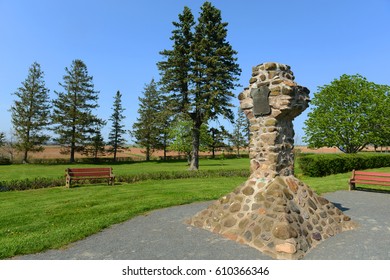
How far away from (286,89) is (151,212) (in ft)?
19.0

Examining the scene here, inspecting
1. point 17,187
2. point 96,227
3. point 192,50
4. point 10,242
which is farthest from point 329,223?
point 192,50

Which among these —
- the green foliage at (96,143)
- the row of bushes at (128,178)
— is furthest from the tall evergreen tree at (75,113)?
the row of bushes at (128,178)

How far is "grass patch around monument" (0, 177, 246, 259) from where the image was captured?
255 inches

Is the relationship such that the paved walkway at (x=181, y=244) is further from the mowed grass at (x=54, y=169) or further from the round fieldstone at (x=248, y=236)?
the mowed grass at (x=54, y=169)

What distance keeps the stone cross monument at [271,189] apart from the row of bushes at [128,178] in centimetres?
1236

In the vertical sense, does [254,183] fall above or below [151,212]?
above

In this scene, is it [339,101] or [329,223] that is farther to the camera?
[339,101]

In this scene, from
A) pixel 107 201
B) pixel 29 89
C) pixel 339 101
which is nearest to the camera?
pixel 107 201

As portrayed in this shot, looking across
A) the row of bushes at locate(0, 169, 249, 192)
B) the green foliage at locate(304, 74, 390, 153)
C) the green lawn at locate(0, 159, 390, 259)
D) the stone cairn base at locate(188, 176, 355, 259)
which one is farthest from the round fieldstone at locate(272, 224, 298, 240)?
the green foliage at locate(304, 74, 390, 153)

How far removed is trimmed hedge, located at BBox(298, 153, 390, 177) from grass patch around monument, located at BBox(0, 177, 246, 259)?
10.7 metres

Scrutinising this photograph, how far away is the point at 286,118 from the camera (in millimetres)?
7414

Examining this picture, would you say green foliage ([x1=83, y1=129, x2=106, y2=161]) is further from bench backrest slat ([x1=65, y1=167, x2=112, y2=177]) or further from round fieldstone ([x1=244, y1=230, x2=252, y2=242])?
round fieldstone ([x1=244, y1=230, x2=252, y2=242])

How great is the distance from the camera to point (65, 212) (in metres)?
9.70
